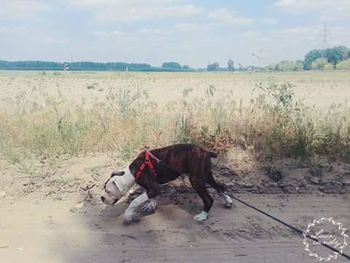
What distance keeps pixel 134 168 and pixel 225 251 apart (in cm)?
149

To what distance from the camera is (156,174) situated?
234 inches

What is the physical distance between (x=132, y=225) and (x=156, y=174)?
70 centimetres

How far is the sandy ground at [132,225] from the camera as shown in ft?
17.4

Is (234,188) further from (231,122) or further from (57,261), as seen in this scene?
(57,261)

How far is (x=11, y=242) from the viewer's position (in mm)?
5523

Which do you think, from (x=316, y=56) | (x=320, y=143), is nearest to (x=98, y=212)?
(x=320, y=143)

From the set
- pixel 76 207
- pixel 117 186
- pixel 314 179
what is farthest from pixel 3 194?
pixel 314 179

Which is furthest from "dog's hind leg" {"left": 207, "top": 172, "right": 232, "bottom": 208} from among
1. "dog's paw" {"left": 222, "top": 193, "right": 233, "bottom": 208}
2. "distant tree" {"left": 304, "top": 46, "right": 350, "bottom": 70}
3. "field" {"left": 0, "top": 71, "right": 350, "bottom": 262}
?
"distant tree" {"left": 304, "top": 46, "right": 350, "bottom": 70}

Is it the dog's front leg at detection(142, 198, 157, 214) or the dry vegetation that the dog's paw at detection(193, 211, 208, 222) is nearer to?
the dog's front leg at detection(142, 198, 157, 214)

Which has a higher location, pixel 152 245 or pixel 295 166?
pixel 295 166

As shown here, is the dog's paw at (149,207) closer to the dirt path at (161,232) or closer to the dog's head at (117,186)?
the dirt path at (161,232)

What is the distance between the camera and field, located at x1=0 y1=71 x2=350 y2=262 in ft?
18.0

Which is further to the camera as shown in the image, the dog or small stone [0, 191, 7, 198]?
small stone [0, 191, 7, 198]

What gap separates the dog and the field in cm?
31
